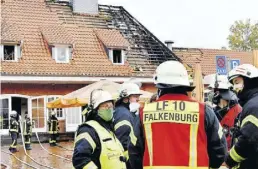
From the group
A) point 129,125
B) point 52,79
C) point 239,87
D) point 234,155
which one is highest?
point 52,79

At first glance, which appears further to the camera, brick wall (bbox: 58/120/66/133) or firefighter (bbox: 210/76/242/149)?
brick wall (bbox: 58/120/66/133)

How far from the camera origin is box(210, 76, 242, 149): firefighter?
7117 millimetres

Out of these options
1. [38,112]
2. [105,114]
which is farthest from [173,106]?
[38,112]

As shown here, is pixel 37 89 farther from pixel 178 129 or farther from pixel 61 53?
pixel 178 129

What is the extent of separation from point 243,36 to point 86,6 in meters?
22.7

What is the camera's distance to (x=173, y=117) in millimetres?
4324

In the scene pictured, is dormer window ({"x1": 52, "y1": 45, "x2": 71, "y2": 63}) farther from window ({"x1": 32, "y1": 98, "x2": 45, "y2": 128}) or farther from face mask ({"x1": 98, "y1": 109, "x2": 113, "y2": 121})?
face mask ({"x1": 98, "y1": 109, "x2": 113, "y2": 121})

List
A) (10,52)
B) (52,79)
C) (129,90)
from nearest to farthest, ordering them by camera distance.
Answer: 1. (129,90)
2. (52,79)
3. (10,52)

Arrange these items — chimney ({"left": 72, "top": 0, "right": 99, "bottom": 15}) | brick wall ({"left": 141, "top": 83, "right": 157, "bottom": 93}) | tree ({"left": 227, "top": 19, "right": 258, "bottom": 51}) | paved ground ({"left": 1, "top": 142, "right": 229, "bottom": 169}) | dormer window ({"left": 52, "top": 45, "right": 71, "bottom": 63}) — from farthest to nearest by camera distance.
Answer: tree ({"left": 227, "top": 19, "right": 258, "bottom": 51}), chimney ({"left": 72, "top": 0, "right": 99, "bottom": 15}), brick wall ({"left": 141, "top": 83, "right": 157, "bottom": 93}), dormer window ({"left": 52, "top": 45, "right": 71, "bottom": 63}), paved ground ({"left": 1, "top": 142, "right": 229, "bottom": 169})

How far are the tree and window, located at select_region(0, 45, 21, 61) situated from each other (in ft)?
91.1

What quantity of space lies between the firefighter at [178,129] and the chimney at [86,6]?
94.4 ft

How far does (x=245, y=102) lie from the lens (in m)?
5.41

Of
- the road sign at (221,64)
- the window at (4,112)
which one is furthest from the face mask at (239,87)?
the window at (4,112)

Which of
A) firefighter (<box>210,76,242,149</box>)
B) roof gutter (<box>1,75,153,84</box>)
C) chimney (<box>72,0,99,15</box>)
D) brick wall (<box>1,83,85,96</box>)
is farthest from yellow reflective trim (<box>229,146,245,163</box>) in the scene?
chimney (<box>72,0,99,15</box>)
